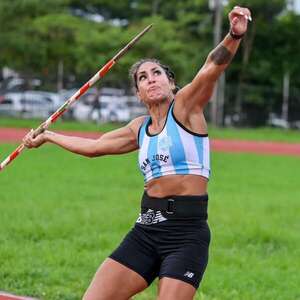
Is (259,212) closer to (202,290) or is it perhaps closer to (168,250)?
(202,290)

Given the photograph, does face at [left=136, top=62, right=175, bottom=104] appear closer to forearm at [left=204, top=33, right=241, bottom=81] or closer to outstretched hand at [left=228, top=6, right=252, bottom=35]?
forearm at [left=204, top=33, right=241, bottom=81]

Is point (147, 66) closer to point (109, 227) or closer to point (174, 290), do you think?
point (174, 290)

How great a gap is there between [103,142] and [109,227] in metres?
4.84

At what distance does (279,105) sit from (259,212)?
30.2 meters

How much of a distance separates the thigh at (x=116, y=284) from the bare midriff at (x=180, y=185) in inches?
19.7

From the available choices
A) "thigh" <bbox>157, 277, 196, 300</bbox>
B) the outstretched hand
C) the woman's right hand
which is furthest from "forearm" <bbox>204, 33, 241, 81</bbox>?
the woman's right hand

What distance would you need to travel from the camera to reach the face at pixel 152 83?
4.95 meters

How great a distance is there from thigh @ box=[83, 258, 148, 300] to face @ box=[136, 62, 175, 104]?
1.03 metres

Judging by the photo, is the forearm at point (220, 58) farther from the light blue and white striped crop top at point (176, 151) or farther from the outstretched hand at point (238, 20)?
the light blue and white striped crop top at point (176, 151)

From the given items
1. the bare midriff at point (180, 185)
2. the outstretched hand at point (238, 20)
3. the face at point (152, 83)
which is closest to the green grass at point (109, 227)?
the bare midriff at point (180, 185)

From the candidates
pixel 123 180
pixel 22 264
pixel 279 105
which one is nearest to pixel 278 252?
pixel 22 264

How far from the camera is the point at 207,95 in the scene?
15.9 ft

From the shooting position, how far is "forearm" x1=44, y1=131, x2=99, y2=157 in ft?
17.8

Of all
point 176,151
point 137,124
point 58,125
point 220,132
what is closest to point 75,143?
point 137,124
